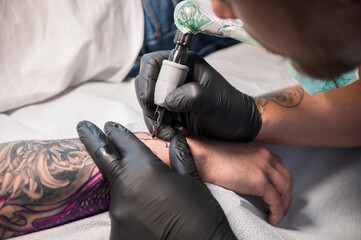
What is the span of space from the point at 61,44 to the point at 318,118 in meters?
0.92

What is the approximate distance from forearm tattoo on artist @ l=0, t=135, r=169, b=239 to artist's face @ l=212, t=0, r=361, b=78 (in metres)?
0.53

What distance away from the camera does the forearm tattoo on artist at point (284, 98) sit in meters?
1.05

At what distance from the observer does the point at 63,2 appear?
3.68ft

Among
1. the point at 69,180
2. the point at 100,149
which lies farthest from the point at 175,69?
the point at 69,180

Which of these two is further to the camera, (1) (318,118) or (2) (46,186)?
(1) (318,118)

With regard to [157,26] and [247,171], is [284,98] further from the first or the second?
[157,26]

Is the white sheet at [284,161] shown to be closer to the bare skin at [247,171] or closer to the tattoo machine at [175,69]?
the bare skin at [247,171]

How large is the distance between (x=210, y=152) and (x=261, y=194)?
19cm

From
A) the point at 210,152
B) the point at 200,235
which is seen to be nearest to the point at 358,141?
the point at 210,152

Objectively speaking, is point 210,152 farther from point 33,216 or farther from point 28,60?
point 28,60

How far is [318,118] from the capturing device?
1.04 metres

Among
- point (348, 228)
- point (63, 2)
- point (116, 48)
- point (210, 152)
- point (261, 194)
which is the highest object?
point (63, 2)

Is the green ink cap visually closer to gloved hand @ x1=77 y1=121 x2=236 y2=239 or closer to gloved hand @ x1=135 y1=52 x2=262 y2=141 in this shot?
gloved hand @ x1=135 y1=52 x2=262 y2=141

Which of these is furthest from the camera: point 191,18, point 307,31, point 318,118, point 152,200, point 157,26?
point 157,26
